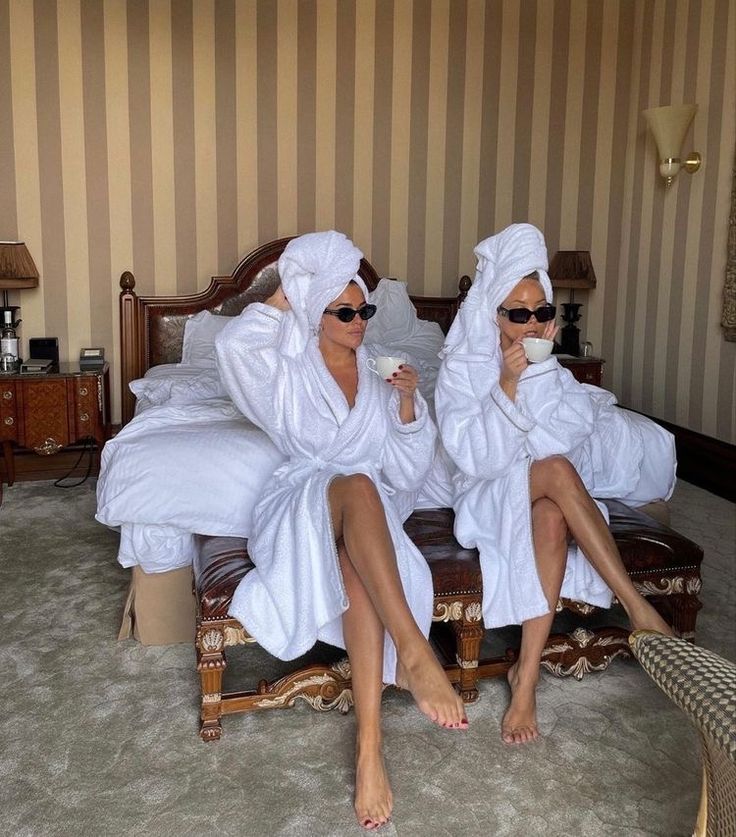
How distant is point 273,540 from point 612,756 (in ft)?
3.10

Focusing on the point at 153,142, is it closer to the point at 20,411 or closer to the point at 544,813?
the point at 20,411

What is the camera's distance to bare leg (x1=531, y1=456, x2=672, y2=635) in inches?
80.4

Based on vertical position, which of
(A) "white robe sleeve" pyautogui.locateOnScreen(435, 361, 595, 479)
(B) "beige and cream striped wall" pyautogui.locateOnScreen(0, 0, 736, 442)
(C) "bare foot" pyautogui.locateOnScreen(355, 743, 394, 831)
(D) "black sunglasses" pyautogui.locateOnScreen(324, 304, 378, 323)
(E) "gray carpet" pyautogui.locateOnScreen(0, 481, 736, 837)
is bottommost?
(E) "gray carpet" pyautogui.locateOnScreen(0, 481, 736, 837)

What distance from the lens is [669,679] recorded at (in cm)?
102

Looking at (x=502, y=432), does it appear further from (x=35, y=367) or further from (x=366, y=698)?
(x=35, y=367)

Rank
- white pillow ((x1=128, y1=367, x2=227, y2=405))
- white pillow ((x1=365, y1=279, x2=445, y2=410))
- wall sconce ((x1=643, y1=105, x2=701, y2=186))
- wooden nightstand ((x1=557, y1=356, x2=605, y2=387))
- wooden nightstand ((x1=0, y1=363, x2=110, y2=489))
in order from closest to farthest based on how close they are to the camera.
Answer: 1. white pillow ((x1=128, y1=367, x2=227, y2=405))
2. wooden nightstand ((x1=0, y1=363, x2=110, y2=489))
3. white pillow ((x1=365, y1=279, x2=445, y2=410))
4. wall sconce ((x1=643, y1=105, x2=701, y2=186))
5. wooden nightstand ((x1=557, y1=356, x2=605, y2=387))

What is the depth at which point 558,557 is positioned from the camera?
83.0 inches

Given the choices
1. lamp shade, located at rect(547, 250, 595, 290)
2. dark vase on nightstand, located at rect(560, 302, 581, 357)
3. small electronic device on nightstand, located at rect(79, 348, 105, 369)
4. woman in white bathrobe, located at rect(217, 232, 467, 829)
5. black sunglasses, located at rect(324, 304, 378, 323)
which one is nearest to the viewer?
woman in white bathrobe, located at rect(217, 232, 467, 829)

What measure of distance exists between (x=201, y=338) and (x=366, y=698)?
2.75 m

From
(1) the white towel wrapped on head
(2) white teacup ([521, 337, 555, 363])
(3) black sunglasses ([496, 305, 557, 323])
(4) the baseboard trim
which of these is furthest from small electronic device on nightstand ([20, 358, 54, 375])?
(4) the baseboard trim

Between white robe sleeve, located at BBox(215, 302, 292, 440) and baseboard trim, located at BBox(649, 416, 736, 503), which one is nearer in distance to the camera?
white robe sleeve, located at BBox(215, 302, 292, 440)

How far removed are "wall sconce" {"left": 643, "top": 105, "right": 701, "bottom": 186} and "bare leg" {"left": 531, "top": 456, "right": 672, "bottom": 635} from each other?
3152 millimetres

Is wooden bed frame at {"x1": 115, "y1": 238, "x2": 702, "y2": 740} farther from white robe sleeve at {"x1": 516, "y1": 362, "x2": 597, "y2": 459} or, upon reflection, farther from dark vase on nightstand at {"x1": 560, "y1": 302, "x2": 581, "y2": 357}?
dark vase on nightstand at {"x1": 560, "y1": 302, "x2": 581, "y2": 357}

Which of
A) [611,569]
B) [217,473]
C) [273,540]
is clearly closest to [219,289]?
[217,473]
